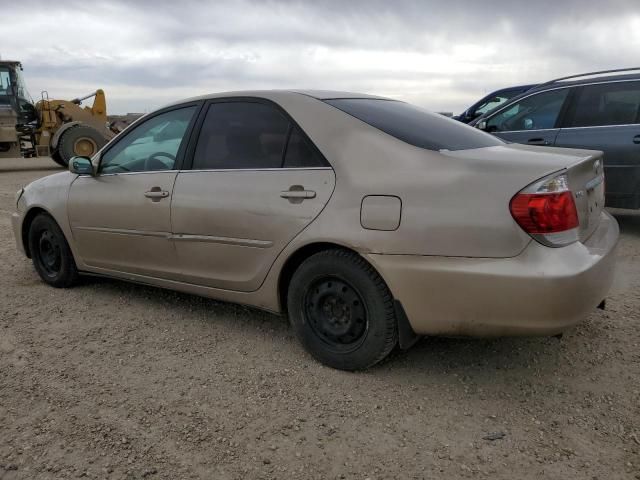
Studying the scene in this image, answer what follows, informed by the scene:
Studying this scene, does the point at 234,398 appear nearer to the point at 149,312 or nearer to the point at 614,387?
the point at 149,312

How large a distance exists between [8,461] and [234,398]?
0.99 m

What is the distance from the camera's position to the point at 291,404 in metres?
2.78

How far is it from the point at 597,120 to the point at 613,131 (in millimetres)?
225

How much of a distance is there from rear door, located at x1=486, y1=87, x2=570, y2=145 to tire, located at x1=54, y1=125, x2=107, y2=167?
12.5 metres

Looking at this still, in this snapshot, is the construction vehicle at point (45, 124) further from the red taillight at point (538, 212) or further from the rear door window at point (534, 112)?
the red taillight at point (538, 212)

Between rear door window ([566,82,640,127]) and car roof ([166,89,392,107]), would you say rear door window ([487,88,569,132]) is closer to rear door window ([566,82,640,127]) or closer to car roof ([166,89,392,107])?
rear door window ([566,82,640,127])

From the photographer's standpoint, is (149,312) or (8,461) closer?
(8,461)

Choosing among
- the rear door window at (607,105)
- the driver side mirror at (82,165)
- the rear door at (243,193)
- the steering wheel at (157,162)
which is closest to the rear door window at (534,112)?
the rear door window at (607,105)

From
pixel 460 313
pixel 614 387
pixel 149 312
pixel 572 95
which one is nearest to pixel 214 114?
pixel 149 312

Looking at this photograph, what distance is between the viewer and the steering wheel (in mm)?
3794

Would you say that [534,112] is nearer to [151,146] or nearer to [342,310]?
[151,146]

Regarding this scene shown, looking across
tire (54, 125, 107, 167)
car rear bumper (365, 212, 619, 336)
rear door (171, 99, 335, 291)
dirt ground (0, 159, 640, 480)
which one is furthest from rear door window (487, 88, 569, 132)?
tire (54, 125, 107, 167)

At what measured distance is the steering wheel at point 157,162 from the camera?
3794mm

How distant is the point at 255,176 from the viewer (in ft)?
10.8
